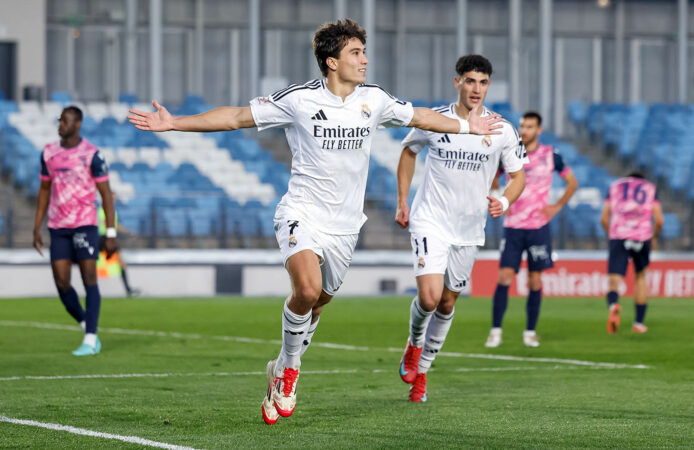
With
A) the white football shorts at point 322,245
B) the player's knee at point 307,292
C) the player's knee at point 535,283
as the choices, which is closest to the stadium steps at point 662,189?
the player's knee at point 535,283

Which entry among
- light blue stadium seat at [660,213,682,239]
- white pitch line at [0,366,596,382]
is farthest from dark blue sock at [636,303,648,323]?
light blue stadium seat at [660,213,682,239]

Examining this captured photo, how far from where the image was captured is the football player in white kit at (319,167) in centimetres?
706

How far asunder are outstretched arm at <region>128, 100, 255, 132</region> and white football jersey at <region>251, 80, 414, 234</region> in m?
0.13

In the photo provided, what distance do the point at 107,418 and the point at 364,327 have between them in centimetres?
828

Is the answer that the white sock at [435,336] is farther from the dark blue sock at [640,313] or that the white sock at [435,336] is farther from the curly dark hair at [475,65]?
the dark blue sock at [640,313]

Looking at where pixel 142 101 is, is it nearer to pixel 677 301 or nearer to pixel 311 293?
pixel 677 301

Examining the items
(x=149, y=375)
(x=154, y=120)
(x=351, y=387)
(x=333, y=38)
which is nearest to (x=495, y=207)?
(x=351, y=387)

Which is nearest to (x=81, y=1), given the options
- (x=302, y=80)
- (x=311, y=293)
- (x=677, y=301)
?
(x=302, y=80)

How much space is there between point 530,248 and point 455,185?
3.91 m

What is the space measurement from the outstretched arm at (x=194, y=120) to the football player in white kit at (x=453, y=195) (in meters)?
2.05

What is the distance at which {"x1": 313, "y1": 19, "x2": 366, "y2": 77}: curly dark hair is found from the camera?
7156mm

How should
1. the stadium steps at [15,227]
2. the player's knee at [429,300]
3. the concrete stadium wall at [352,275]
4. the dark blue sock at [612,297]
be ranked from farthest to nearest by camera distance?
the concrete stadium wall at [352,275]
the stadium steps at [15,227]
the dark blue sock at [612,297]
the player's knee at [429,300]

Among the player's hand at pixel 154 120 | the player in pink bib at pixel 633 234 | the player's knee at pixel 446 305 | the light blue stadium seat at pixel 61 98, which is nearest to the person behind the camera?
the player's hand at pixel 154 120

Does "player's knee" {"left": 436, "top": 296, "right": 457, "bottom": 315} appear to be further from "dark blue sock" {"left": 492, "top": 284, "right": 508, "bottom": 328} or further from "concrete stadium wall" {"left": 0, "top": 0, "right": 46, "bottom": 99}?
"concrete stadium wall" {"left": 0, "top": 0, "right": 46, "bottom": 99}
